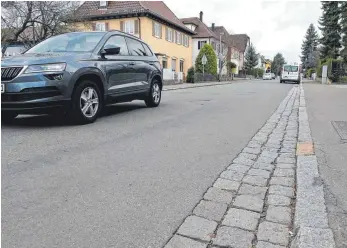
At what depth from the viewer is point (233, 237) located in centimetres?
243

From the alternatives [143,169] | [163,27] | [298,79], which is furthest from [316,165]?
[298,79]

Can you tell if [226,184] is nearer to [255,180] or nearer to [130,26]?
[255,180]

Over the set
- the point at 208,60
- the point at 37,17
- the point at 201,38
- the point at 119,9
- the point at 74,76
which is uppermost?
the point at 119,9

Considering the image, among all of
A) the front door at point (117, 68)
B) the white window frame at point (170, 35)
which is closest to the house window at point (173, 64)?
the white window frame at point (170, 35)

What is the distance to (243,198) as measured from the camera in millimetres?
3145

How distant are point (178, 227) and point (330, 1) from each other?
4896cm

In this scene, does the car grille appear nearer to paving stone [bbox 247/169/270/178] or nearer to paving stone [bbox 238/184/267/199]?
paving stone [bbox 247/169/270/178]

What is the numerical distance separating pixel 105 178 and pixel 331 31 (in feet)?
150

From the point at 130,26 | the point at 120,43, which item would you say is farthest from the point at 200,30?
the point at 120,43

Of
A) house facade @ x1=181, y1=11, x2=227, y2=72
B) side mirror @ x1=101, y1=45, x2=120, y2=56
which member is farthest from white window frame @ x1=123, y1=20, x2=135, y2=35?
side mirror @ x1=101, y1=45, x2=120, y2=56

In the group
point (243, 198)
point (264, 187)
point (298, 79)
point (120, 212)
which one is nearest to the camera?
point (120, 212)

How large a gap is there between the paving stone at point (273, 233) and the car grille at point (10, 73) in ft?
15.7

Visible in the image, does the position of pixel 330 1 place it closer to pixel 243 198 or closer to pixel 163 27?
pixel 163 27

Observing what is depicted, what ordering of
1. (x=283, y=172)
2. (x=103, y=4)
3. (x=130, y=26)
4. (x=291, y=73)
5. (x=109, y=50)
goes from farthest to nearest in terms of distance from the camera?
(x=291, y=73) < (x=103, y=4) < (x=130, y=26) < (x=109, y=50) < (x=283, y=172)
